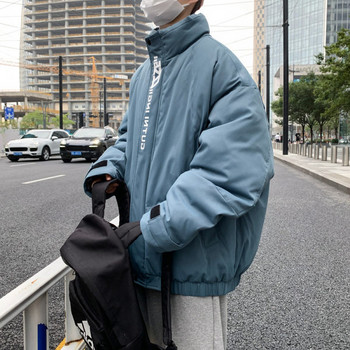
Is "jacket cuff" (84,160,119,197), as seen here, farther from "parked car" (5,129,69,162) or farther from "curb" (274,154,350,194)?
"parked car" (5,129,69,162)

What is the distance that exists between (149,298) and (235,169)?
0.52 m

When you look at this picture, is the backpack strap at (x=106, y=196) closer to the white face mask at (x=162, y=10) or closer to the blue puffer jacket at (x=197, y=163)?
the blue puffer jacket at (x=197, y=163)

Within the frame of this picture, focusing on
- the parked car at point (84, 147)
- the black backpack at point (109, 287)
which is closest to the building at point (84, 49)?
the parked car at point (84, 147)

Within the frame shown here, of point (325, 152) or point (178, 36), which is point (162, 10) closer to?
point (178, 36)

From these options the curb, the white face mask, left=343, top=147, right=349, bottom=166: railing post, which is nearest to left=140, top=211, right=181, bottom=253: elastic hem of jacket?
the white face mask

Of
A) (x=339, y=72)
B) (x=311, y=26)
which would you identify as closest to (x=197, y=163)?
(x=339, y=72)

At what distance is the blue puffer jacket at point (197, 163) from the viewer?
1059 millimetres

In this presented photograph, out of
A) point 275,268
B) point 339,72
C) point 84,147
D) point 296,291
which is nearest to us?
point 296,291

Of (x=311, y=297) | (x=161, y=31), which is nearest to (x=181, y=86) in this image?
(x=161, y=31)

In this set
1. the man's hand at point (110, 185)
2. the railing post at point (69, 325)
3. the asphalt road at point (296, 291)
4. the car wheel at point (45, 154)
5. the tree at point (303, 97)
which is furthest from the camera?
the tree at point (303, 97)

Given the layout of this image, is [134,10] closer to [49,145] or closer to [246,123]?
[49,145]

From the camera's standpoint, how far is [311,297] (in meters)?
Result: 3.15

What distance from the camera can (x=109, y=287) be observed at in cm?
Answer: 112

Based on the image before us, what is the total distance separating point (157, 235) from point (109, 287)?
0.20 m
